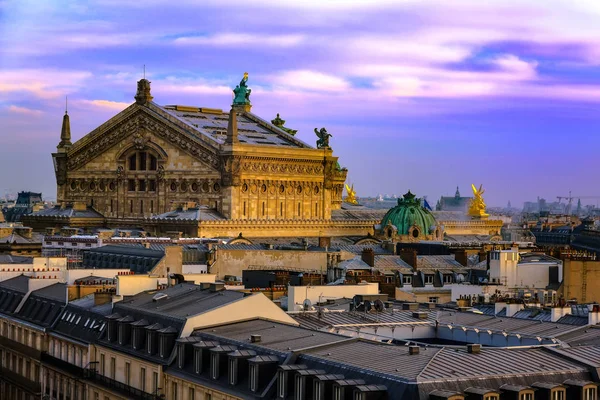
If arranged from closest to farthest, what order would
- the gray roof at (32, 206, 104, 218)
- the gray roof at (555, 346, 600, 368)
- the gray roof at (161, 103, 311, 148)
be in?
1. the gray roof at (555, 346, 600, 368)
2. the gray roof at (161, 103, 311, 148)
3. the gray roof at (32, 206, 104, 218)

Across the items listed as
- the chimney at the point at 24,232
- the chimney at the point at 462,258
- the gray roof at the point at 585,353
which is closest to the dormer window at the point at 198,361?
the gray roof at the point at 585,353

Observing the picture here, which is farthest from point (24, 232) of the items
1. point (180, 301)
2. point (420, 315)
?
point (420, 315)

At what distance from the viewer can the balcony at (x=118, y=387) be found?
163 feet

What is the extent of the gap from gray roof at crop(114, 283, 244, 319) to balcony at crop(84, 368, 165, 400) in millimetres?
2543

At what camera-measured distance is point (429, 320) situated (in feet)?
181

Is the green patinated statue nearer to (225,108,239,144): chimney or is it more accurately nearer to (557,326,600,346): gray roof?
(225,108,239,144): chimney

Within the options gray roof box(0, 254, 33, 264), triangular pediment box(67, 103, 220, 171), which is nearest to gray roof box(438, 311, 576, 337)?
gray roof box(0, 254, 33, 264)

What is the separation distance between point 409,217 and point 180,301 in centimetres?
7274

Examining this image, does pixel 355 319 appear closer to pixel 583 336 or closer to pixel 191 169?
pixel 583 336

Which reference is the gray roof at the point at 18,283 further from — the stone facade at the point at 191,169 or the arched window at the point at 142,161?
the arched window at the point at 142,161

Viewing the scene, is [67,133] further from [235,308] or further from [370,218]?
[235,308]

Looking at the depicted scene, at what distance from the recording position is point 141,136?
137750 mm

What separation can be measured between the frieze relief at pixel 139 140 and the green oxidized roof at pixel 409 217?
53.2ft

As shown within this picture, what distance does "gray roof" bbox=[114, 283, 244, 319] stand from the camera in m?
52.5
